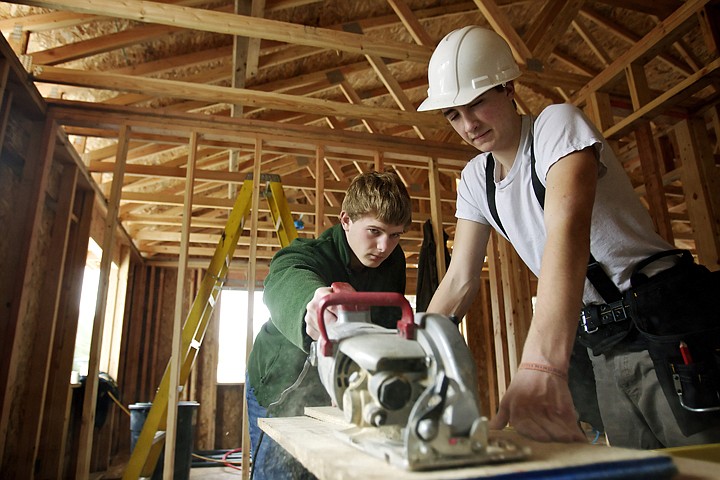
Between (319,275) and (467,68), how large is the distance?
0.85 meters

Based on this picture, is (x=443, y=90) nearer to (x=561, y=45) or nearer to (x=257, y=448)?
(x=257, y=448)

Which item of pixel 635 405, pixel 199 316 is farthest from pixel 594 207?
pixel 199 316

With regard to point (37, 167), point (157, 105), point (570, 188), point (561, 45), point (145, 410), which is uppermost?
point (561, 45)

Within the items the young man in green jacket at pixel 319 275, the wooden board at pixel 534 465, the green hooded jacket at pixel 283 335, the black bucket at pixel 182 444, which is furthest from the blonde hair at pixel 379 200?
the black bucket at pixel 182 444

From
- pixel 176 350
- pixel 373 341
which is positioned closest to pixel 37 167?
pixel 176 350

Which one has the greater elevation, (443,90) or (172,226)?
(172,226)

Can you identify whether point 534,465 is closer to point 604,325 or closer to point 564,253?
point 564,253

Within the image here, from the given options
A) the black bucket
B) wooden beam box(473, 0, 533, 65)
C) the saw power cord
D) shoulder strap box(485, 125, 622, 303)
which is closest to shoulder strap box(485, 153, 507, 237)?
shoulder strap box(485, 125, 622, 303)

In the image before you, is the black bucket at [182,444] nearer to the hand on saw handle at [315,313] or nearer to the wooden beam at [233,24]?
the wooden beam at [233,24]

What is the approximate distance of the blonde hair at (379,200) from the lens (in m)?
1.71

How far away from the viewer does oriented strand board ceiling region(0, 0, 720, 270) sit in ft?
10.2

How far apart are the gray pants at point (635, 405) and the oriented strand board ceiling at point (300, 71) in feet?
6.60

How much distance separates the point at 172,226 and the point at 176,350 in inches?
172

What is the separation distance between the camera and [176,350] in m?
2.98
